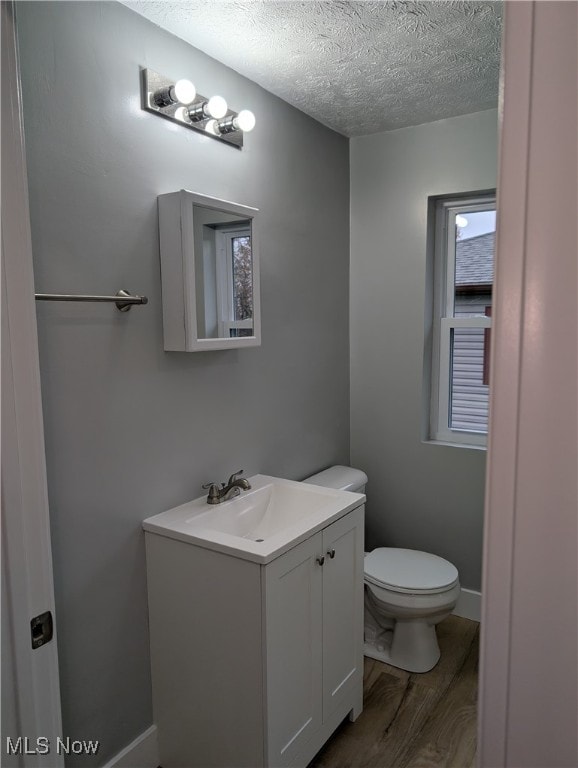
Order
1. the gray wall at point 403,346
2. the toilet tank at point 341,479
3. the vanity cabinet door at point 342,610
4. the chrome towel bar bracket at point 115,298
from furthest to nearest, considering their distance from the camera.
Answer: the gray wall at point 403,346 → the toilet tank at point 341,479 → the vanity cabinet door at point 342,610 → the chrome towel bar bracket at point 115,298

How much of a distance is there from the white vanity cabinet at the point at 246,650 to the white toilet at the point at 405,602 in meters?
0.44

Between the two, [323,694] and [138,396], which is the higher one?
[138,396]

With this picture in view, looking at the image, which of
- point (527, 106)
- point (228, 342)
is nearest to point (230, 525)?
point (228, 342)

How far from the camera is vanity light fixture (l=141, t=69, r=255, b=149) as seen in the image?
5.39ft

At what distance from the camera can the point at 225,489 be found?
193cm

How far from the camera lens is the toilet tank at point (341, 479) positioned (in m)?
2.53

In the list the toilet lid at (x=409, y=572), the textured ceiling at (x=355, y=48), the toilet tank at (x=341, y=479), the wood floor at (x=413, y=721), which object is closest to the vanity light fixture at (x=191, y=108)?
the textured ceiling at (x=355, y=48)

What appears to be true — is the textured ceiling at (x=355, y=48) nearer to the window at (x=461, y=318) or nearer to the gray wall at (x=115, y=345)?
the gray wall at (x=115, y=345)

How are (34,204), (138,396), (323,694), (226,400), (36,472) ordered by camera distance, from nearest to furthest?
(36,472) → (34,204) → (138,396) → (323,694) → (226,400)

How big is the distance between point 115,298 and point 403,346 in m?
1.67

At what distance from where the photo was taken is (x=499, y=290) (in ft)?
1.77

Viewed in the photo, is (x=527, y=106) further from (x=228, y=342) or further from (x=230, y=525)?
(x=230, y=525)

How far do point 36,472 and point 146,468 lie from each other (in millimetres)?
668

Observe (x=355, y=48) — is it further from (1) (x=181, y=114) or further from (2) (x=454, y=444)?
(2) (x=454, y=444)
